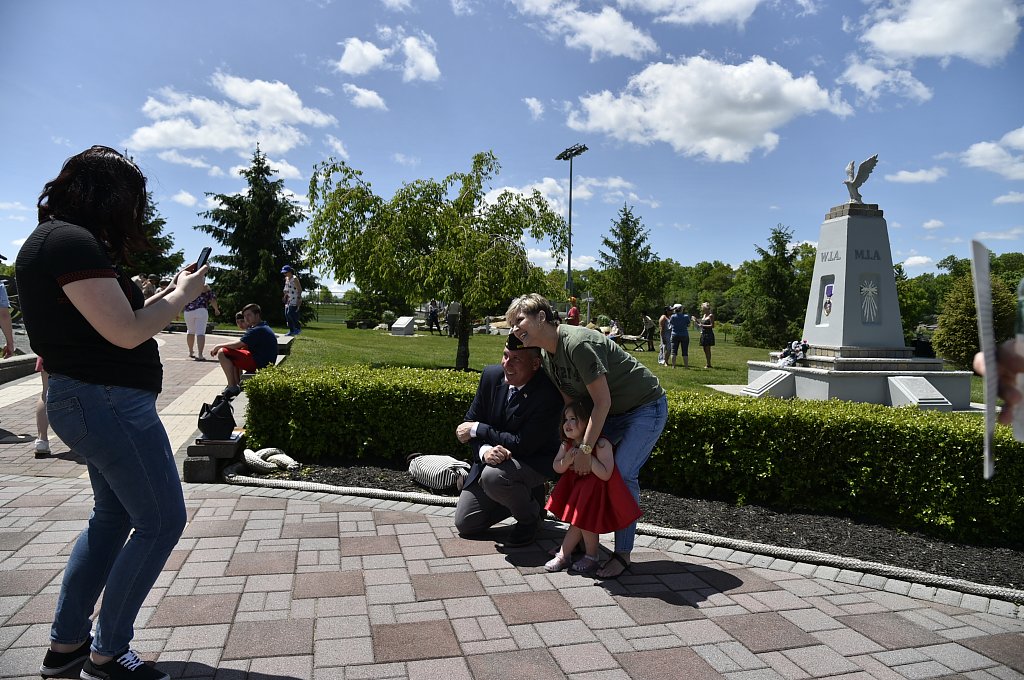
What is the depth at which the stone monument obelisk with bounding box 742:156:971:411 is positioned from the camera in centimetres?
1219

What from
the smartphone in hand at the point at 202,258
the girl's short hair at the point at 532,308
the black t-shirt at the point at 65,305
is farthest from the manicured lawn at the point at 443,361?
the black t-shirt at the point at 65,305

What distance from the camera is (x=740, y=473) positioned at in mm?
5375

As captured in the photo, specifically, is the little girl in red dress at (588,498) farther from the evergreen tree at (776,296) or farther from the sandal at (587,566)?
the evergreen tree at (776,296)

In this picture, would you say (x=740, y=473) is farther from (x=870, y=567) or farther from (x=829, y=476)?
(x=870, y=567)

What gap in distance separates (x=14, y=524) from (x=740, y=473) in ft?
17.2

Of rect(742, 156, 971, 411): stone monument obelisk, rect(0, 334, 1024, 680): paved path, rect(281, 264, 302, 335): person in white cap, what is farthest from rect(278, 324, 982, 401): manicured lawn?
rect(0, 334, 1024, 680): paved path

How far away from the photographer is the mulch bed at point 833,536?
13.9ft

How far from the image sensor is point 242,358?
674cm

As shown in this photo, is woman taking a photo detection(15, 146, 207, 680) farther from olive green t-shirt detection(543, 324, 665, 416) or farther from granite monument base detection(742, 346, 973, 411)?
granite monument base detection(742, 346, 973, 411)

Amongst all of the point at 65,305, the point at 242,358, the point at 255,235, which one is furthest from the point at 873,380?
the point at 255,235

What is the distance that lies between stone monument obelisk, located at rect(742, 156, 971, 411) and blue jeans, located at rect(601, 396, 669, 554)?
9050 mm

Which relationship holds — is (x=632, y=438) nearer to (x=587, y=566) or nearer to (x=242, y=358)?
(x=587, y=566)

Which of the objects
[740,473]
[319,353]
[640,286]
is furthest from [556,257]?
[640,286]

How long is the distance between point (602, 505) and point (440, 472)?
1922 mm
